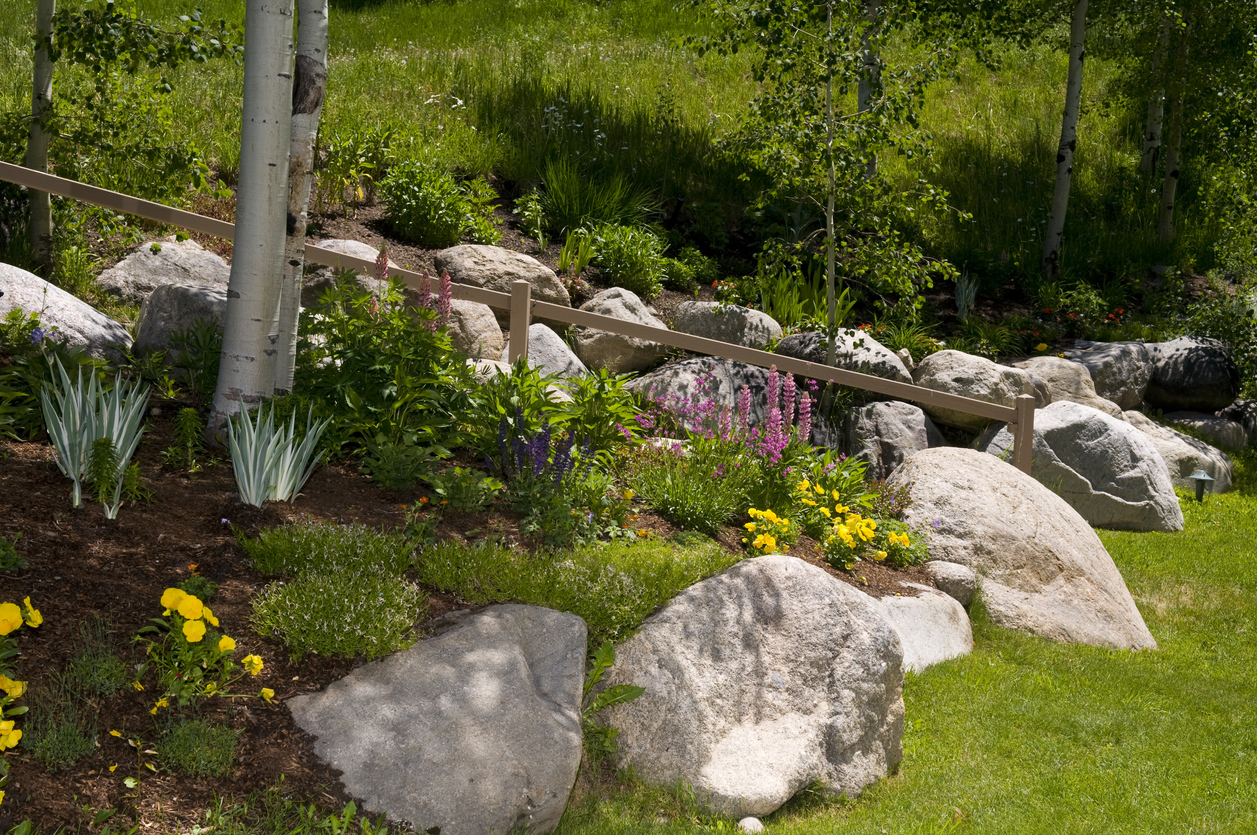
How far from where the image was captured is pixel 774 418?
615 cm

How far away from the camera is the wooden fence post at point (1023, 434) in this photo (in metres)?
8.23

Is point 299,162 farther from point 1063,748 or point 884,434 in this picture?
point 884,434

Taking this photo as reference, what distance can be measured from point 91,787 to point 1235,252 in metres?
13.7

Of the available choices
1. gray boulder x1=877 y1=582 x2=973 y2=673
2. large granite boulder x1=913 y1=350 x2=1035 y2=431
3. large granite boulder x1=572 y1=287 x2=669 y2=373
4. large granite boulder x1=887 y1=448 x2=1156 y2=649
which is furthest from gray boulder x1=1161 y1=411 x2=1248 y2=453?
gray boulder x1=877 y1=582 x2=973 y2=673

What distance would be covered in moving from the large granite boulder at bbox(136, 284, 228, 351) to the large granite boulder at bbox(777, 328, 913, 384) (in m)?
5.28

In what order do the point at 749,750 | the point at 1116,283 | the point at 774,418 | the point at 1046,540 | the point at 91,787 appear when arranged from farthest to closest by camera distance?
the point at 1116,283, the point at 1046,540, the point at 774,418, the point at 749,750, the point at 91,787

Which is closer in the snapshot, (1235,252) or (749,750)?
(749,750)

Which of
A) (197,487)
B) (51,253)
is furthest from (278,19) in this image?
(51,253)

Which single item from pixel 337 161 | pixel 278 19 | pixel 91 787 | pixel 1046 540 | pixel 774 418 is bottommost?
pixel 1046 540

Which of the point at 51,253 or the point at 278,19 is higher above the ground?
the point at 278,19

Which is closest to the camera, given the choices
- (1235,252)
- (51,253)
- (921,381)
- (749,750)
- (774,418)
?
(749,750)

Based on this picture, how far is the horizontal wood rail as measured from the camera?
22.6ft

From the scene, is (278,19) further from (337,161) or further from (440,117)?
(440,117)

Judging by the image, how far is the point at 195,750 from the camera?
3.33 m
